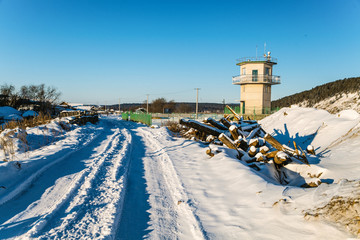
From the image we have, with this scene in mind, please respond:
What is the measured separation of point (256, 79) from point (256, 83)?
0.58 metres

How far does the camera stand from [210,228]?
12.2 ft

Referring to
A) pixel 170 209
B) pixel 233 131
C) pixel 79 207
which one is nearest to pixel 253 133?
pixel 233 131

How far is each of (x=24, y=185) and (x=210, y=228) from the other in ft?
14.7

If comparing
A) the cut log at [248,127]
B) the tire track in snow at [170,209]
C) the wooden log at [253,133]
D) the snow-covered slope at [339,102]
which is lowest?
the tire track in snow at [170,209]

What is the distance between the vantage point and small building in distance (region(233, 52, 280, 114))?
3288 cm

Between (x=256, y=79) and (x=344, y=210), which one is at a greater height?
(x=256, y=79)

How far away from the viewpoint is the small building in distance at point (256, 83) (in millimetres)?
32875

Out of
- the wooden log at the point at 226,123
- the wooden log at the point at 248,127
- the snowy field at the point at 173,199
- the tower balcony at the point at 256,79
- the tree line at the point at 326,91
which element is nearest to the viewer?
the snowy field at the point at 173,199

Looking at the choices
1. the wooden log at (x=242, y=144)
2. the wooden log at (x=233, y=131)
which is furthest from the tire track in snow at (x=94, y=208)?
the wooden log at (x=233, y=131)

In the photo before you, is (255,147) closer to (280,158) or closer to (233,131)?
(280,158)

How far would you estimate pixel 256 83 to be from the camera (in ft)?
108

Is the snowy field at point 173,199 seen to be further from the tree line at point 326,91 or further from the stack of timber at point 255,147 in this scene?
the tree line at point 326,91

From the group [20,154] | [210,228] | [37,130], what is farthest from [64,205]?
[37,130]

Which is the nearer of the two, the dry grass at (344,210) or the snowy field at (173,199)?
the dry grass at (344,210)
